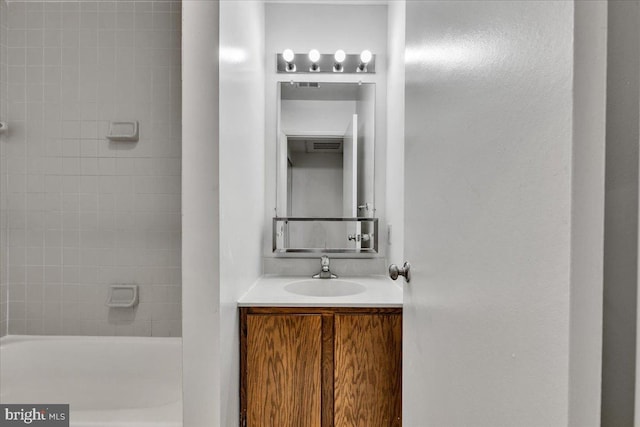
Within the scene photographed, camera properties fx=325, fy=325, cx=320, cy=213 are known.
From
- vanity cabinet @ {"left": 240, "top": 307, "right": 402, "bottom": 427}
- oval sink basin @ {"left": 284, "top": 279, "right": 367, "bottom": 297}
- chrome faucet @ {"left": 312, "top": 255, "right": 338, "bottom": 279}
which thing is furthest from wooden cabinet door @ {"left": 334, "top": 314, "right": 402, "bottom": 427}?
chrome faucet @ {"left": 312, "top": 255, "right": 338, "bottom": 279}

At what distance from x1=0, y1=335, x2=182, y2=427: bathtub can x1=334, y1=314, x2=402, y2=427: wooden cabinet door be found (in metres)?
0.97

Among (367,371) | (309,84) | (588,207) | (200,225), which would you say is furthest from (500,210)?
(309,84)

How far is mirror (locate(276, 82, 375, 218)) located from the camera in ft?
6.67

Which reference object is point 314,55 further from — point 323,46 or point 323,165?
point 323,165

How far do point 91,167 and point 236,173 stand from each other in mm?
1103

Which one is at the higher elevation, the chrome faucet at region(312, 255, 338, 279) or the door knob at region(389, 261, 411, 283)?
the door knob at region(389, 261, 411, 283)

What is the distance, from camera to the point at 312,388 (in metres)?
1.39

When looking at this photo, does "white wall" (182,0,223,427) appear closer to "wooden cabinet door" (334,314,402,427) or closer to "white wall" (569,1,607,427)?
"wooden cabinet door" (334,314,402,427)

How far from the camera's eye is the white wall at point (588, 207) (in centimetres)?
30

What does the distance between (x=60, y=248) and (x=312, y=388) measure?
162 cm

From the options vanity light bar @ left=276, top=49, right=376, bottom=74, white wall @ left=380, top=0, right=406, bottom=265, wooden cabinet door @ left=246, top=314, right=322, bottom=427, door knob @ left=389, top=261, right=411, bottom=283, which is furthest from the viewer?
vanity light bar @ left=276, top=49, right=376, bottom=74

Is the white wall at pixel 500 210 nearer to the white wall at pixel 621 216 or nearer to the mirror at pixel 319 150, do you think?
the white wall at pixel 621 216

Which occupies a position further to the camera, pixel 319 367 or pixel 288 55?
pixel 288 55

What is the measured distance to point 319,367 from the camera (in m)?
1.39
